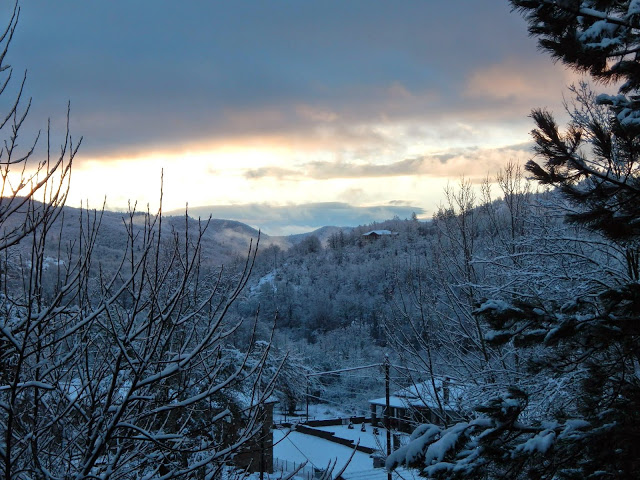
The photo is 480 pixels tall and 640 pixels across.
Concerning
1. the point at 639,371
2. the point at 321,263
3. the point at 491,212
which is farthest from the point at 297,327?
the point at 639,371

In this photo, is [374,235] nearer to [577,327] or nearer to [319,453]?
[319,453]

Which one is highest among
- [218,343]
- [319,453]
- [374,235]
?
[374,235]

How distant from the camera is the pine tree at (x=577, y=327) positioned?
366cm

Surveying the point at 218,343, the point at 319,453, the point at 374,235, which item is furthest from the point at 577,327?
the point at 374,235

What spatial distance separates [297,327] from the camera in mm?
70188

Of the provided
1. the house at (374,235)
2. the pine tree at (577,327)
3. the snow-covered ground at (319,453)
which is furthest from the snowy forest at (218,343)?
the house at (374,235)

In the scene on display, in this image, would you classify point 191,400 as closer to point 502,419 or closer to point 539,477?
point 502,419

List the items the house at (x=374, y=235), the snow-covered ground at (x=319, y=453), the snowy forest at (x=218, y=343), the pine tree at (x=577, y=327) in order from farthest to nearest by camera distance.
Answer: the house at (x=374, y=235) → the snow-covered ground at (x=319, y=453) → the pine tree at (x=577, y=327) → the snowy forest at (x=218, y=343)

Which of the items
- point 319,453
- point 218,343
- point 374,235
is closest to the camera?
point 218,343

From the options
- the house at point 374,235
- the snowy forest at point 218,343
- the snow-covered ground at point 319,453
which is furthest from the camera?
the house at point 374,235

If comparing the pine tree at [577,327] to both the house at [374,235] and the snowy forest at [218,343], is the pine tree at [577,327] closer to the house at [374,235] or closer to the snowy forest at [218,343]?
the snowy forest at [218,343]

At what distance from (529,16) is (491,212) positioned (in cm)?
859

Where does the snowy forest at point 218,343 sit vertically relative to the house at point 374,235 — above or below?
below

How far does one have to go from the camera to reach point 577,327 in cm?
402
